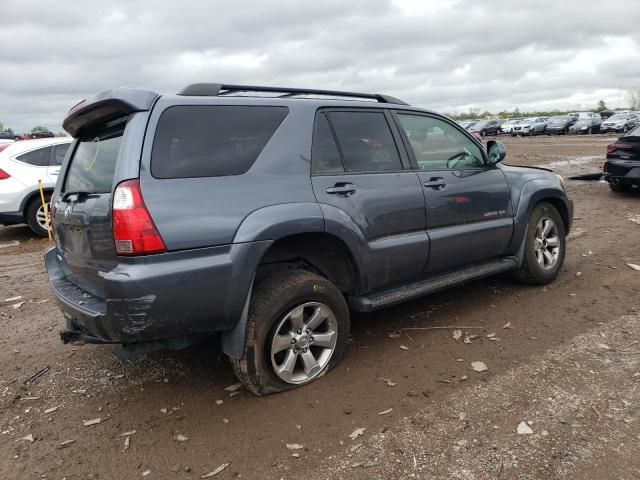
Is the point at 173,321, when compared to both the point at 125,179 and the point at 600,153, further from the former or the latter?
the point at 600,153

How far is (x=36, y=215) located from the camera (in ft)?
29.0

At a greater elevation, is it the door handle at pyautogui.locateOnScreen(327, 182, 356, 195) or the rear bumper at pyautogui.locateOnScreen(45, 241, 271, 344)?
the door handle at pyautogui.locateOnScreen(327, 182, 356, 195)

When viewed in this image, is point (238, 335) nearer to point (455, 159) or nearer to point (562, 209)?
point (455, 159)

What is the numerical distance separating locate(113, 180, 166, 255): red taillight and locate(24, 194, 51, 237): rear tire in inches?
279

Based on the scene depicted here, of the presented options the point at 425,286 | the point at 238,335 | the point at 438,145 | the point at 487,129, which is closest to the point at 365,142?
the point at 438,145

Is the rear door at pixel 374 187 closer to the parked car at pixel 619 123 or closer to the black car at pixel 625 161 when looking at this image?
the black car at pixel 625 161

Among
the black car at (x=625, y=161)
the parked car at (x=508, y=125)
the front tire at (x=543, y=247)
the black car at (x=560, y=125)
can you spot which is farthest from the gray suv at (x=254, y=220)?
the parked car at (x=508, y=125)

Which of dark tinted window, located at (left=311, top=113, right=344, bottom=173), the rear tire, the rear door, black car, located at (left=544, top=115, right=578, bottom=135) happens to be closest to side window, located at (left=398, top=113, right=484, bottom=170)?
the rear door

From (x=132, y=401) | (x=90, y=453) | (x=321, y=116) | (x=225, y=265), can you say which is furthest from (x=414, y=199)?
(x=90, y=453)

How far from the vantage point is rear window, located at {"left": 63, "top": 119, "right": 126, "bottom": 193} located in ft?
9.87

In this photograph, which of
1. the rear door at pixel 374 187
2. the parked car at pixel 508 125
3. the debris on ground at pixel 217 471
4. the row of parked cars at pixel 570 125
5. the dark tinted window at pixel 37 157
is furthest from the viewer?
the parked car at pixel 508 125

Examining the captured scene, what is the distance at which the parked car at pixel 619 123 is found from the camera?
37781 mm

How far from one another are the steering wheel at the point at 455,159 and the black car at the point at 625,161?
7340 mm

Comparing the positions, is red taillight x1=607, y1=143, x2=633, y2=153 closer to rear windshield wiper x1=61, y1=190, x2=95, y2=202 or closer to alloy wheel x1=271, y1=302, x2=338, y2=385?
alloy wheel x1=271, y1=302, x2=338, y2=385
